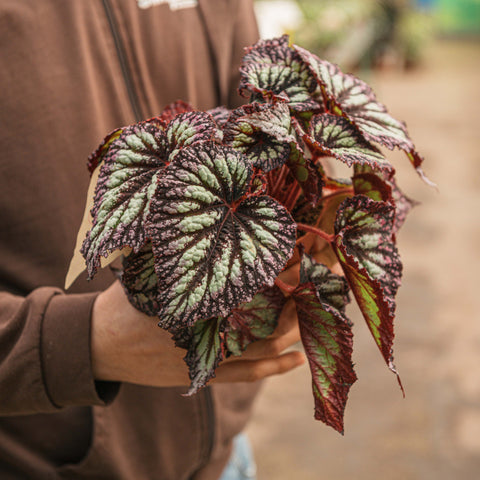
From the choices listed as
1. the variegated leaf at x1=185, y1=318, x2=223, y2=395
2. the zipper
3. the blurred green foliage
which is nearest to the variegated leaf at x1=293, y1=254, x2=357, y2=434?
the variegated leaf at x1=185, y1=318, x2=223, y2=395

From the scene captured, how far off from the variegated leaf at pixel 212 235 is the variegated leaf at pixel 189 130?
0.12ft

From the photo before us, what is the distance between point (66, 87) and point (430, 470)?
2.16 m

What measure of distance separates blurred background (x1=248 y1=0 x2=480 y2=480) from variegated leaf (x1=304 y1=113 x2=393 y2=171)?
16 centimetres

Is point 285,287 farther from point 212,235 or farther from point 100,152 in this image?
point 100,152

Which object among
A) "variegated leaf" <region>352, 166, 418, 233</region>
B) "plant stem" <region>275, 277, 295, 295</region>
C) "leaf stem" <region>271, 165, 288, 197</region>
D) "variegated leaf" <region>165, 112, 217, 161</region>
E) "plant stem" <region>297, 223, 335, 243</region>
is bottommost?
"plant stem" <region>275, 277, 295, 295</region>

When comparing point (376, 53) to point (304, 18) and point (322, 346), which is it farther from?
point (322, 346)

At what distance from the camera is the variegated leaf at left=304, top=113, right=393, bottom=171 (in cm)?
61

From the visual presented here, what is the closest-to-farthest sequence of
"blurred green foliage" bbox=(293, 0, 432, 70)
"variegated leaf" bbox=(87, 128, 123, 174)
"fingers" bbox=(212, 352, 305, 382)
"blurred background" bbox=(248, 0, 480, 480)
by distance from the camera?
"variegated leaf" bbox=(87, 128, 123, 174) < "fingers" bbox=(212, 352, 305, 382) < "blurred background" bbox=(248, 0, 480, 480) < "blurred green foliage" bbox=(293, 0, 432, 70)

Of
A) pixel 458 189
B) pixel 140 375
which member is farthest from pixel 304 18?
pixel 140 375

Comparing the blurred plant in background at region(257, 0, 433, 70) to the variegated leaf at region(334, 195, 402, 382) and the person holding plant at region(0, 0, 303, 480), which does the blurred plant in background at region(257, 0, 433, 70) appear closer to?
the person holding plant at region(0, 0, 303, 480)

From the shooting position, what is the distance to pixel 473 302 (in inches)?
131

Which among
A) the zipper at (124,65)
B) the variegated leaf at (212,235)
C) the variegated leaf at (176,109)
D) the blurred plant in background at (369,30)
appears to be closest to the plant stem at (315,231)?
the variegated leaf at (212,235)

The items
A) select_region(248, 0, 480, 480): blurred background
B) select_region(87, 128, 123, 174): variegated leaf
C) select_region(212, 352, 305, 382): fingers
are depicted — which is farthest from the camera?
select_region(248, 0, 480, 480): blurred background

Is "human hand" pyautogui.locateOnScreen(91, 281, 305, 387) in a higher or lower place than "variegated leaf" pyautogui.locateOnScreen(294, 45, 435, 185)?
lower
